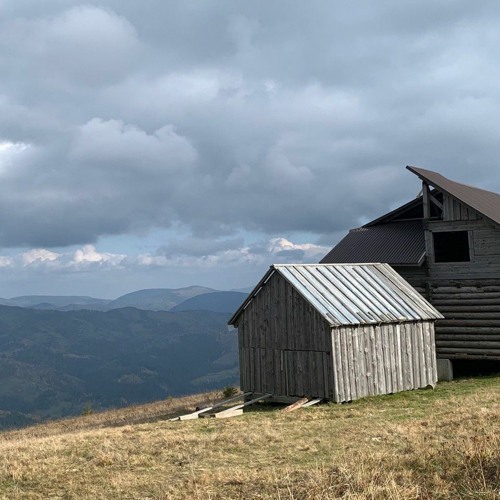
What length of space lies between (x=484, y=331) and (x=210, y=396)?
15998 millimetres

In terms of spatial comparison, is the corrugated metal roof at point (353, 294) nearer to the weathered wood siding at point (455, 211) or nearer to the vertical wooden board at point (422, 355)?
the vertical wooden board at point (422, 355)

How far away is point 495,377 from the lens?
103ft

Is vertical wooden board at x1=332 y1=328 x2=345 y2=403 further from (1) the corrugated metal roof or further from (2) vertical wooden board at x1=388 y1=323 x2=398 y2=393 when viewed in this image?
(2) vertical wooden board at x1=388 y1=323 x2=398 y2=393

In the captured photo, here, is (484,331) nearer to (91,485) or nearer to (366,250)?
(366,250)

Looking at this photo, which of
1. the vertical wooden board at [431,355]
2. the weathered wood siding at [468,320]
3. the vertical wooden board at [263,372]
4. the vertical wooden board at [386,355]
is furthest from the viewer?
the weathered wood siding at [468,320]

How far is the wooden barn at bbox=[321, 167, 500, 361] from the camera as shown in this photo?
108 feet

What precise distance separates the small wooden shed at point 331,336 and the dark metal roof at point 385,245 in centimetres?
431

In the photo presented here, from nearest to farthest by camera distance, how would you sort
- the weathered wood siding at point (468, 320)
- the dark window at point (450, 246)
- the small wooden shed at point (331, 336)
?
the small wooden shed at point (331, 336) < the weathered wood siding at point (468, 320) < the dark window at point (450, 246)

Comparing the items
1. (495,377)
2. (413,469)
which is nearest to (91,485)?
(413,469)

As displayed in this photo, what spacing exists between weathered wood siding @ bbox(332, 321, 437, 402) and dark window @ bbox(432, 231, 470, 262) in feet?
25.4

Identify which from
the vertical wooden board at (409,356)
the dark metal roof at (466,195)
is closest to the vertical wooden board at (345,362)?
the vertical wooden board at (409,356)

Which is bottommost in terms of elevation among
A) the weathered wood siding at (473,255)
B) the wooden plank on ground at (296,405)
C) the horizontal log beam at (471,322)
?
the wooden plank on ground at (296,405)

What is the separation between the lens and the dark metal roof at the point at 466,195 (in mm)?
32875

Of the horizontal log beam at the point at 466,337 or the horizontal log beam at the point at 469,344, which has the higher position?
the horizontal log beam at the point at 466,337
